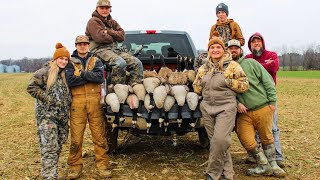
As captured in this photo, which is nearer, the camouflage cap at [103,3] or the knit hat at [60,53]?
the knit hat at [60,53]

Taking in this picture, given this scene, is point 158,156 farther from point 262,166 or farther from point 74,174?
point 262,166

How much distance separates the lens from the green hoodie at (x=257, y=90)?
4969mm

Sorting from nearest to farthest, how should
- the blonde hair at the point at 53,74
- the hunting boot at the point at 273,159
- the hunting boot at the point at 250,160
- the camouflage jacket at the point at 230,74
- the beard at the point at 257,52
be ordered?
1. the camouflage jacket at the point at 230,74
2. the blonde hair at the point at 53,74
3. the hunting boot at the point at 273,159
4. the beard at the point at 257,52
5. the hunting boot at the point at 250,160

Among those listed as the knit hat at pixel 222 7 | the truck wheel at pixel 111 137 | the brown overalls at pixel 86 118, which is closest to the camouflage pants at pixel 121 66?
the brown overalls at pixel 86 118

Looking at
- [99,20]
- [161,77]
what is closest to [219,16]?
[161,77]

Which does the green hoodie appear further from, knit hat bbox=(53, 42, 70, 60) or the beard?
knit hat bbox=(53, 42, 70, 60)

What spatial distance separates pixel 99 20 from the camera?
5469 mm

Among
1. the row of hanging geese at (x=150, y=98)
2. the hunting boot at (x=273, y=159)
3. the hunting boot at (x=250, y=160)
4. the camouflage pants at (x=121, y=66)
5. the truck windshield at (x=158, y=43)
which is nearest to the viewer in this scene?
the row of hanging geese at (x=150, y=98)

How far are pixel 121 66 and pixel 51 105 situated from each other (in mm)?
1120

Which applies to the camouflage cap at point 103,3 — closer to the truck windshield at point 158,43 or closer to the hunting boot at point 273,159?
the truck windshield at point 158,43

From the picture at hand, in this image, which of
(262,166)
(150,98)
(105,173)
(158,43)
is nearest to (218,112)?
(150,98)

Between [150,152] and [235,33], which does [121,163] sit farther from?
[235,33]

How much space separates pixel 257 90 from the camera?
5023 millimetres

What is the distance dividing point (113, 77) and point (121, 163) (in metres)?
1.54
